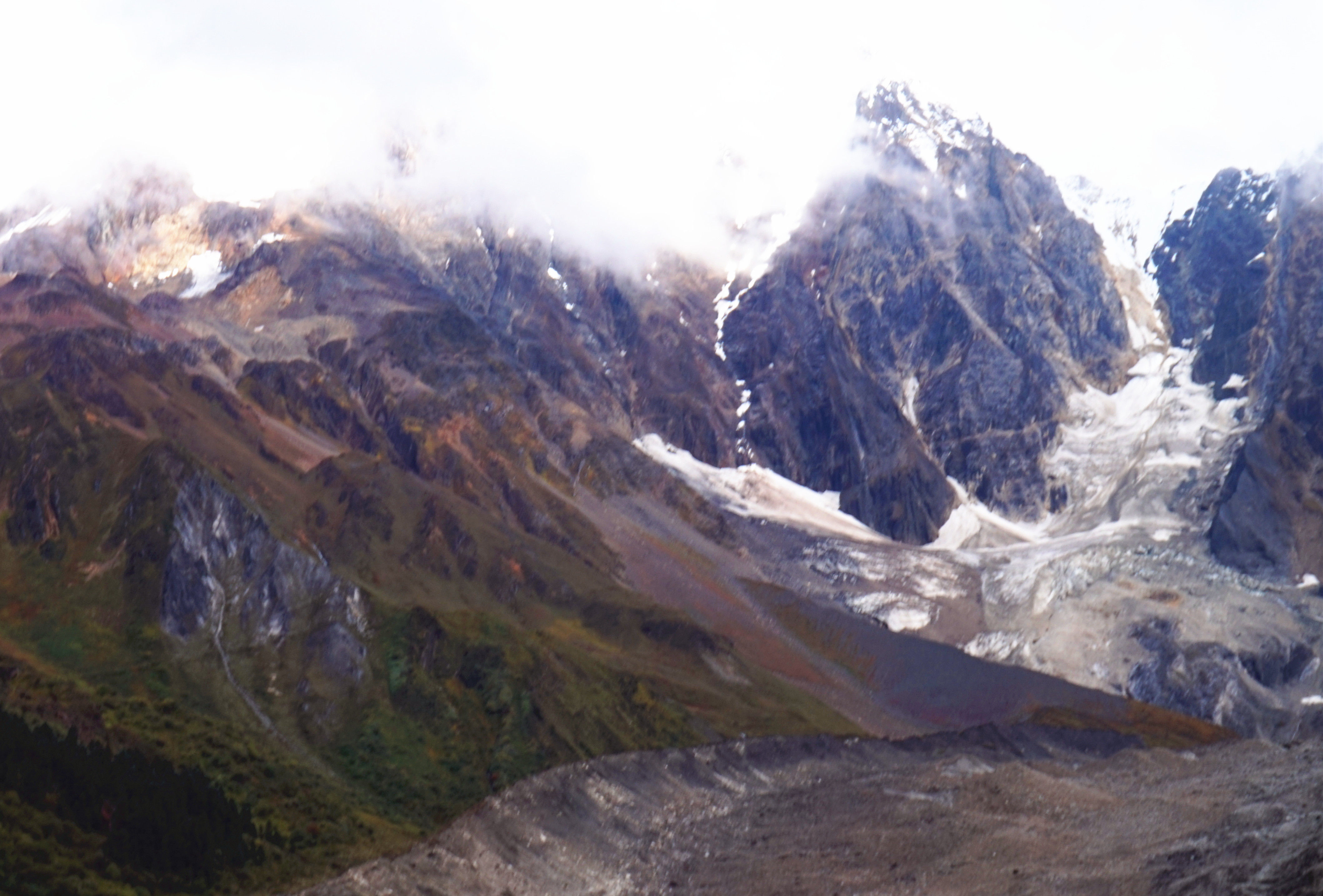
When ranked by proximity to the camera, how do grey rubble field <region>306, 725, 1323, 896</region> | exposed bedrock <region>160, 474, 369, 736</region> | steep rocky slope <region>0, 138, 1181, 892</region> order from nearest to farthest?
grey rubble field <region>306, 725, 1323, 896</region>
steep rocky slope <region>0, 138, 1181, 892</region>
exposed bedrock <region>160, 474, 369, 736</region>

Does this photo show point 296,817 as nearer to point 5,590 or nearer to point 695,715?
point 5,590

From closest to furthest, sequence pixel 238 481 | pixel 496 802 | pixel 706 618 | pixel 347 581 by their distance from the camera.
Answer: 1. pixel 496 802
2. pixel 347 581
3. pixel 238 481
4. pixel 706 618

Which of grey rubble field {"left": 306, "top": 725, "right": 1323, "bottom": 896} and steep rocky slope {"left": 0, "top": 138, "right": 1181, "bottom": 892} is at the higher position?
steep rocky slope {"left": 0, "top": 138, "right": 1181, "bottom": 892}

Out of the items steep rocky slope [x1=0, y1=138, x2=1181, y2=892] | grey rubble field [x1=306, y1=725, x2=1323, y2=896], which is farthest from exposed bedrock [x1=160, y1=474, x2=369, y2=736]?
grey rubble field [x1=306, y1=725, x2=1323, y2=896]

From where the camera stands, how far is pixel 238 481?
A: 503 ft

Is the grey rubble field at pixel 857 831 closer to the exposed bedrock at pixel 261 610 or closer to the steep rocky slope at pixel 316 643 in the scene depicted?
the steep rocky slope at pixel 316 643

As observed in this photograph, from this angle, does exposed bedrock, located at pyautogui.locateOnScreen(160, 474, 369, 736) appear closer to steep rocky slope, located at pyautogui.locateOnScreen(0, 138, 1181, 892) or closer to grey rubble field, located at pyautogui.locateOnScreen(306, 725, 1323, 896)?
steep rocky slope, located at pyautogui.locateOnScreen(0, 138, 1181, 892)

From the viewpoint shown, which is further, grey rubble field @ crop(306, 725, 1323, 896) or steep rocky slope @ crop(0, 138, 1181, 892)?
steep rocky slope @ crop(0, 138, 1181, 892)

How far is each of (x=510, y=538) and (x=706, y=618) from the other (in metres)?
29.8

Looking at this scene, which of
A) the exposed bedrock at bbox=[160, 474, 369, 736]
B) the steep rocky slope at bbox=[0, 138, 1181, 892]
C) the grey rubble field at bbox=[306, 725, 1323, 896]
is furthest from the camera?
the exposed bedrock at bbox=[160, 474, 369, 736]

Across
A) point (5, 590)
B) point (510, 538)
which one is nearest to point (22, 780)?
point (5, 590)

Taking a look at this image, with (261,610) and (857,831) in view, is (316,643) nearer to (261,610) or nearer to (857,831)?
(261,610)

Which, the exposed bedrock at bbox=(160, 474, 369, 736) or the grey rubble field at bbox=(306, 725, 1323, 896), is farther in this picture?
the exposed bedrock at bbox=(160, 474, 369, 736)

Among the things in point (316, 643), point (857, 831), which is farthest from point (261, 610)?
point (857, 831)
